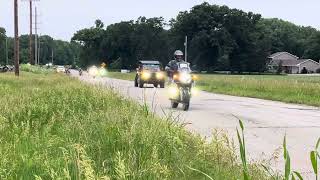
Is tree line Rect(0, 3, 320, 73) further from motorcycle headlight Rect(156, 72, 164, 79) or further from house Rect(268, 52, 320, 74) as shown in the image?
motorcycle headlight Rect(156, 72, 164, 79)

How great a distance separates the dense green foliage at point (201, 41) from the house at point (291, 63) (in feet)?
12.9

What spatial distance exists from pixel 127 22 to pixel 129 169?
143822mm

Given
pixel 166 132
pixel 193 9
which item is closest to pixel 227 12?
pixel 193 9

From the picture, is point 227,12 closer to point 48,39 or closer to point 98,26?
point 98,26

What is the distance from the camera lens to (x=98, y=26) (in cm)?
17288

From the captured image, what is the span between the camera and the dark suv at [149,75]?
134ft

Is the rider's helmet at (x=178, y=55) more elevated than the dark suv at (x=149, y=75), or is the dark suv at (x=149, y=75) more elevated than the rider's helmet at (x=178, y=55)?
the rider's helmet at (x=178, y=55)

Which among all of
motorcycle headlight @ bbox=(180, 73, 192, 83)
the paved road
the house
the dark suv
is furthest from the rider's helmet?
the house

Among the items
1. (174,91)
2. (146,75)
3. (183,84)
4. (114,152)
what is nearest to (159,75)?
(146,75)

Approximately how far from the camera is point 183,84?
1817 centimetres

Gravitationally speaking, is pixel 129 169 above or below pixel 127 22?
below

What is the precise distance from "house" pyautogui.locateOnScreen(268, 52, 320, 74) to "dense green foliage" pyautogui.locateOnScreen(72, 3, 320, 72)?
3.92m

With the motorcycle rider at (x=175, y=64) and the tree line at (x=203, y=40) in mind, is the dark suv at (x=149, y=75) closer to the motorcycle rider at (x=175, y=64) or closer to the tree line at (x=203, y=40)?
the motorcycle rider at (x=175, y=64)

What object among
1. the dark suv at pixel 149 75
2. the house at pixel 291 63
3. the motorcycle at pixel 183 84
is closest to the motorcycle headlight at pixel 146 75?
the dark suv at pixel 149 75
